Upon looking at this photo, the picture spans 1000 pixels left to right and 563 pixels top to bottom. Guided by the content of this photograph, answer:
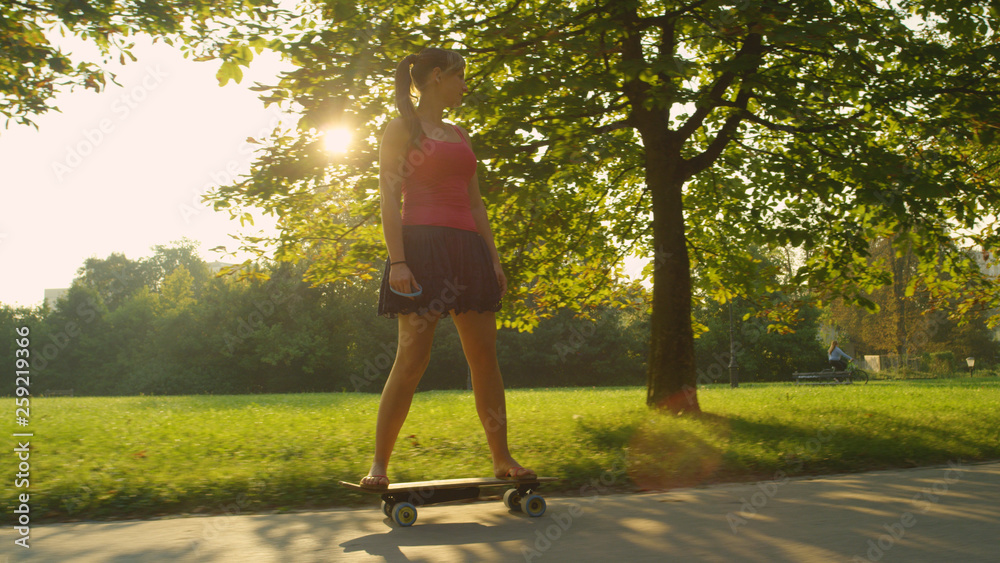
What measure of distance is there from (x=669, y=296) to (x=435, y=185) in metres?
5.76

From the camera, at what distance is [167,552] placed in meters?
2.72

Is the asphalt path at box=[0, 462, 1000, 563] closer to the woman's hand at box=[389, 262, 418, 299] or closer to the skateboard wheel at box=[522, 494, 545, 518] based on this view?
the skateboard wheel at box=[522, 494, 545, 518]

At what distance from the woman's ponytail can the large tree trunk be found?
572 cm

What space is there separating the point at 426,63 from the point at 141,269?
8928cm

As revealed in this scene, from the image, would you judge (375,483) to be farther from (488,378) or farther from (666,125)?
(666,125)

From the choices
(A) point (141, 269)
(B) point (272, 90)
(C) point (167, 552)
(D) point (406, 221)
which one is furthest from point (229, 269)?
(A) point (141, 269)

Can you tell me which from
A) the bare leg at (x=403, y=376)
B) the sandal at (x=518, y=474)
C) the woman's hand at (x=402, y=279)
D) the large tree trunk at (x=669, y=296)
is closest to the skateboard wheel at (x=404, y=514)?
the bare leg at (x=403, y=376)

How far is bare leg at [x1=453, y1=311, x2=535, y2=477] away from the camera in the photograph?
12.0ft

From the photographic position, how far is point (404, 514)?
10.6 feet

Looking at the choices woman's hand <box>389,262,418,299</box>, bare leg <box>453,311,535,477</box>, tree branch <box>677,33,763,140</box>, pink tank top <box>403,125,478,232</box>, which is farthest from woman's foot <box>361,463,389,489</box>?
tree branch <box>677,33,763,140</box>

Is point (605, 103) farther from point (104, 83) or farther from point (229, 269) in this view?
point (104, 83)

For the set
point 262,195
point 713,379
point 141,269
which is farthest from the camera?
point 141,269

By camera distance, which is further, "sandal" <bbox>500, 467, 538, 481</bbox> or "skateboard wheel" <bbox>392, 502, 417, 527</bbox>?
"sandal" <bbox>500, 467, 538, 481</bbox>

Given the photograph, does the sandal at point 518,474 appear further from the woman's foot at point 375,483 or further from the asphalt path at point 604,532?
the woman's foot at point 375,483
